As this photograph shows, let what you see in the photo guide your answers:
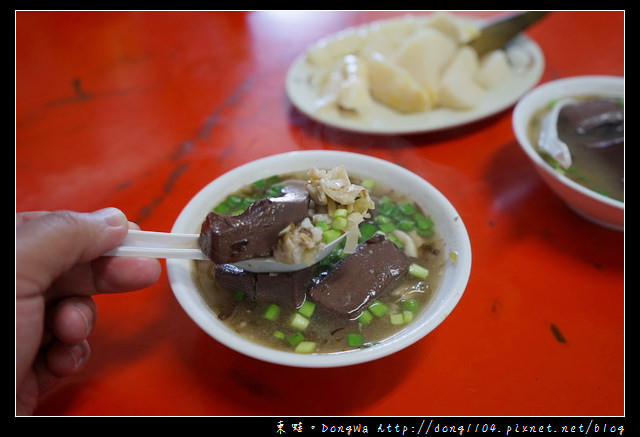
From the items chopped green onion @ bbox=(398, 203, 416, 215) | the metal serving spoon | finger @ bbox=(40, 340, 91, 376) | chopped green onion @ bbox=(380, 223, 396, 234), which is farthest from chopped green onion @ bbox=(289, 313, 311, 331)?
the metal serving spoon

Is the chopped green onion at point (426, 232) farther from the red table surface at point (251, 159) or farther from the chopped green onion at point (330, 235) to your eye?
the chopped green onion at point (330, 235)

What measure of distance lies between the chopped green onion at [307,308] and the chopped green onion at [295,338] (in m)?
0.08

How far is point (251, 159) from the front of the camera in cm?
252

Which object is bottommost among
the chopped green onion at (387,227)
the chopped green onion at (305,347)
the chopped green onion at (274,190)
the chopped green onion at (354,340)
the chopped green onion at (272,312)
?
the chopped green onion at (305,347)

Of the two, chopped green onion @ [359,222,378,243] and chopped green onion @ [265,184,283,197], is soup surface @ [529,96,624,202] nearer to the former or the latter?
chopped green onion @ [359,222,378,243]

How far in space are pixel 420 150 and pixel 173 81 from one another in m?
1.77

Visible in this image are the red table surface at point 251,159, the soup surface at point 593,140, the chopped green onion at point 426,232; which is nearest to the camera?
the red table surface at point 251,159

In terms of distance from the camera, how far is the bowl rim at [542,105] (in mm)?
1858

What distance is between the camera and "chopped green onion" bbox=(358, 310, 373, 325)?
151 cm

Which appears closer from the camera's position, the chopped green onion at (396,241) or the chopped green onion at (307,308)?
the chopped green onion at (307,308)

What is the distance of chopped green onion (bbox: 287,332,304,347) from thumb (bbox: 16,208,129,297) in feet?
2.05

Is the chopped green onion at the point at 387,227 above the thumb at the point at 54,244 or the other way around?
A: the other way around

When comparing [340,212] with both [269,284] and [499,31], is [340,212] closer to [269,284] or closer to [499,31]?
[269,284]

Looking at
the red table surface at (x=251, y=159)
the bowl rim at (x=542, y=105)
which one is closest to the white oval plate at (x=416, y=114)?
the red table surface at (x=251, y=159)
